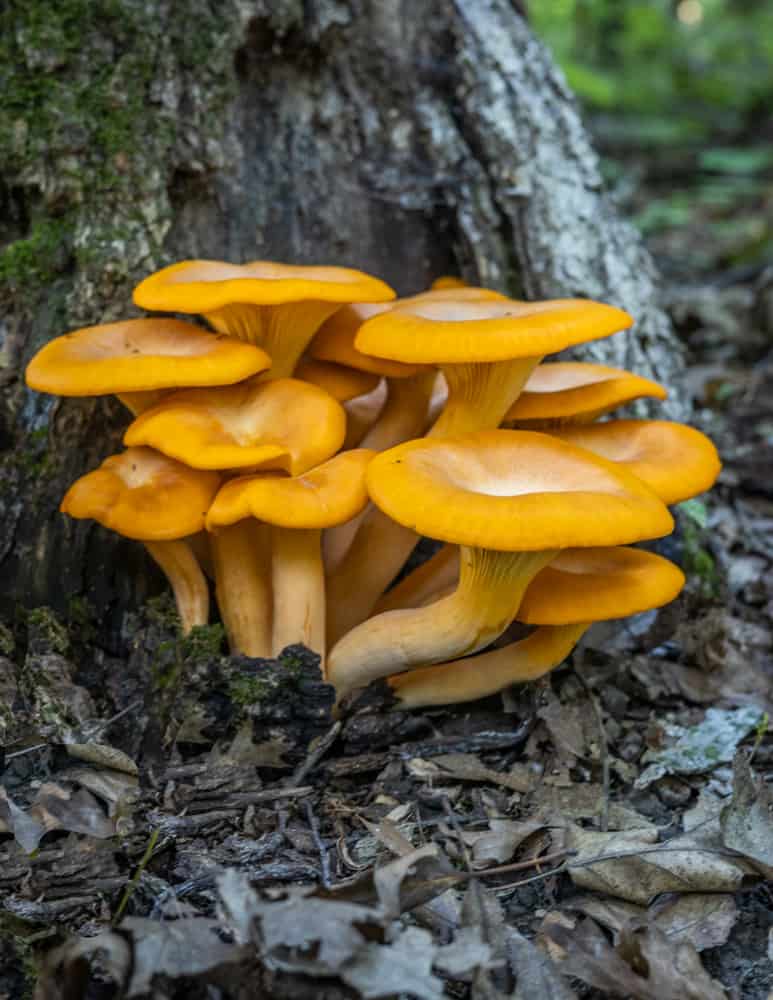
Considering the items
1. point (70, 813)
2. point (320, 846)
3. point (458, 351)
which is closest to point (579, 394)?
point (458, 351)

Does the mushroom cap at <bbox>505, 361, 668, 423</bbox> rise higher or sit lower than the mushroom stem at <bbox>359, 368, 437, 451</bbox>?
higher

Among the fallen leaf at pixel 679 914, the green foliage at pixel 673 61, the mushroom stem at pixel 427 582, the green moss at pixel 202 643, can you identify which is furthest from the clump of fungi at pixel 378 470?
the green foliage at pixel 673 61

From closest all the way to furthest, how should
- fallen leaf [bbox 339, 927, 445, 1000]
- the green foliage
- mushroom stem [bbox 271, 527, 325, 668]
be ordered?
fallen leaf [bbox 339, 927, 445, 1000]
mushroom stem [bbox 271, 527, 325, 668]
the green foliage

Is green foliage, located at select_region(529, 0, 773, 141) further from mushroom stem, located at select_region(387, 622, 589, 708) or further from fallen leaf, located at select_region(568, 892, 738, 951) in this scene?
fallen leaf, located at select_region(568, 892, 738, 951)

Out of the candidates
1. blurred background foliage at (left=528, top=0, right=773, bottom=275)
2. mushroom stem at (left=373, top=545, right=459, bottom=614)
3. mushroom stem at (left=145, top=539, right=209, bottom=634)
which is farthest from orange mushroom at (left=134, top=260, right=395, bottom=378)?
blurred background foliage at (left=528, top=0, right=773, bottom=275)

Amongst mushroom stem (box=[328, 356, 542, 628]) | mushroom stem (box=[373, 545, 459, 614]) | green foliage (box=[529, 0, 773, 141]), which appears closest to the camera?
mushroom stem (box=[328, 356, 542, 628])

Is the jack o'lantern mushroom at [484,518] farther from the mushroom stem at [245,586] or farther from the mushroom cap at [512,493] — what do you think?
the mushroom stem at [245,586]
